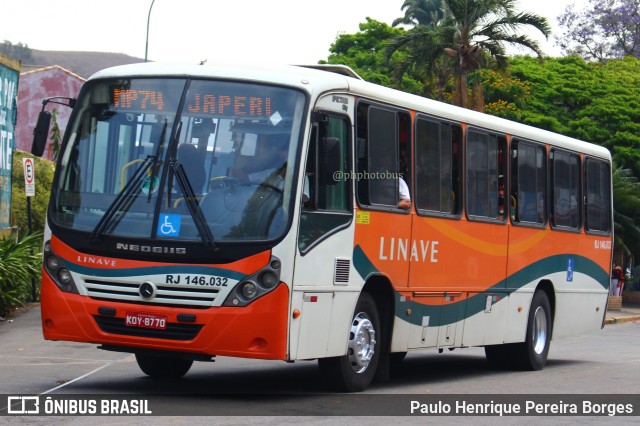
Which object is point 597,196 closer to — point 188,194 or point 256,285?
point 256,285

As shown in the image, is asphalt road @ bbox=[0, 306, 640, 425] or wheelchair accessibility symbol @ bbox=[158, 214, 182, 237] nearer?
asphalt road @ bbox=[0, 306, 640, 425]

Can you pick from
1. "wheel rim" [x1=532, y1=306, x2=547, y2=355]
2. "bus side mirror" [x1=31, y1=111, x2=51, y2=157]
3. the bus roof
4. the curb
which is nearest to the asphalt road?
"wheel rim" [x1=532, y1=306, x2=547, y2=355]

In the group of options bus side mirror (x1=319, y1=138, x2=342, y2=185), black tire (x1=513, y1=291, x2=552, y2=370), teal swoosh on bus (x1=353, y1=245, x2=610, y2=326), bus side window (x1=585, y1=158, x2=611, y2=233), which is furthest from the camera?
bus side window (x1=585, y1=158, x2=611, y2=233)

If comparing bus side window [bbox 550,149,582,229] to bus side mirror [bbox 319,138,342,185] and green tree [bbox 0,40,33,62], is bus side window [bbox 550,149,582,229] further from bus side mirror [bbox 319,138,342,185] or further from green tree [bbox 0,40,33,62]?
green tree [bbox 0,40,33,62]

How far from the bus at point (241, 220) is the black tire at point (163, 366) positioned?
1.0 inches

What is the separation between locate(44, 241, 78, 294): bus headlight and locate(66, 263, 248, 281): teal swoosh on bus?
181 mm

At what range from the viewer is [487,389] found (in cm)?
1349

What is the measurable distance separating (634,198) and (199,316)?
34.2 metres

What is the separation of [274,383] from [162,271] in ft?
9.47

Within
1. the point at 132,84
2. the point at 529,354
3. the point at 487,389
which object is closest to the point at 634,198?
the point at 529,354

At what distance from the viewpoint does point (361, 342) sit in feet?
40.0

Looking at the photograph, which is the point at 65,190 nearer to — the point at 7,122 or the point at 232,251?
the point at 232,251

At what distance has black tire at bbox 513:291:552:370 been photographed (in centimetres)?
1680

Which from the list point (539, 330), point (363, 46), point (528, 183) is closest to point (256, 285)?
point (528, 183)
